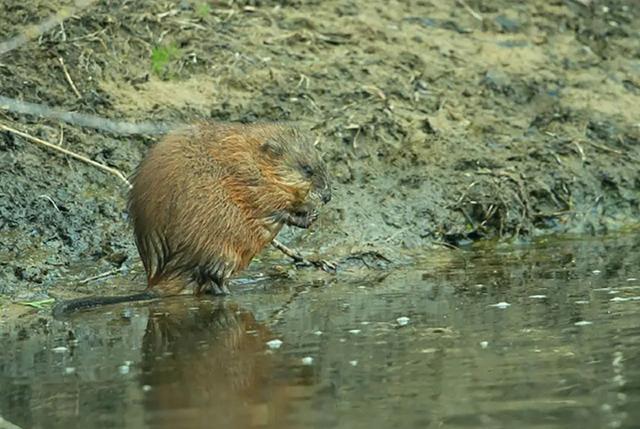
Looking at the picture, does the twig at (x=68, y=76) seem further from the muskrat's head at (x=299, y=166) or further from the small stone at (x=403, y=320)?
the small stone at (x=403, y=320)

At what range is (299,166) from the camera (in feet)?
27.2

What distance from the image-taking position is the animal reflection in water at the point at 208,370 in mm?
5266

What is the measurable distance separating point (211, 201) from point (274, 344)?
159 centimetres

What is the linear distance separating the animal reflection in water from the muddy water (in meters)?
0.01

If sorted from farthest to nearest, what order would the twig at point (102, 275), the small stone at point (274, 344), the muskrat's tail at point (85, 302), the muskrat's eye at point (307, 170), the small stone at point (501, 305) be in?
the muskrat's eye at point (307, 170), the twig at point (102, 275), the muskrat's tail at point (85, 302), the small stone at point (501, 305), the small stone at point (274, 344)

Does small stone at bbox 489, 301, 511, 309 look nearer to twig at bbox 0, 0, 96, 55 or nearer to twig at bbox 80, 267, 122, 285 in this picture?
twig at bbox 80, 267, 122, 285

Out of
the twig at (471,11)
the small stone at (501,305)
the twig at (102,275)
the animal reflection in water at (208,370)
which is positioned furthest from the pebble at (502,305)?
the twig at (471,11)

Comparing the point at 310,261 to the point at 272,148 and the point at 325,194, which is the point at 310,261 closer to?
the point at 325,194

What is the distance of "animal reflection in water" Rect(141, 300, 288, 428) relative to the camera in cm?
527

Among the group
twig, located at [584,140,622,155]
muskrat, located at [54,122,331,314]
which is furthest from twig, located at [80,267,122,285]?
twig, located at [584,140,622,155]

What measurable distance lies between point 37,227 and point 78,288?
630 millimetres

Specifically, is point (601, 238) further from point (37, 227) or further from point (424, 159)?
point (37, 227)

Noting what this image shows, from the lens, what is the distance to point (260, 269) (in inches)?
340

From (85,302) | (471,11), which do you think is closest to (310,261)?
(85,302)
